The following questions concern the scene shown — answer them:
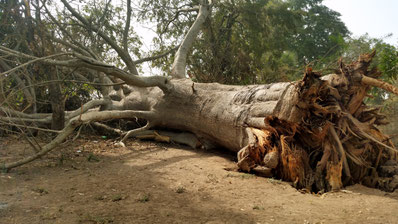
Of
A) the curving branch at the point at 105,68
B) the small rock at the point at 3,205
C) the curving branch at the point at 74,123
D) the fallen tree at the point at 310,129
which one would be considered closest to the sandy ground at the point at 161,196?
the small rock at the point at 3,205

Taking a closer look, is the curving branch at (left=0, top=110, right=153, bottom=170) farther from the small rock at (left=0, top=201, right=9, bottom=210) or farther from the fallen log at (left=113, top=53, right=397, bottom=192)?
the fallen log at (left=113, top=53, right=397, bottom=192)

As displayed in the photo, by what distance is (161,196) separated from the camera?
3.12 metres

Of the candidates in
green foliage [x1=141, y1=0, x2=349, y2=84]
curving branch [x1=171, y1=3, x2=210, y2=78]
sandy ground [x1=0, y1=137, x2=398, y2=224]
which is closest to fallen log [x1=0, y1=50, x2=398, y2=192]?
sandy ground [x1=0, y1=137, x2=398, y2=224]

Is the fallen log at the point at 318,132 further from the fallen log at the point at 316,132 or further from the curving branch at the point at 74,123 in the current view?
the curving branch at the point at 74,123

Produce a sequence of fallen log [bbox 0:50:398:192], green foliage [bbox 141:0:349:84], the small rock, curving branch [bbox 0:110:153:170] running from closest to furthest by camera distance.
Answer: the small rock
fallen log [bbox 0:50:398:192]
curving branch [bbox 0:110:153:170]
green foliage [bbox 141:0:349:84]

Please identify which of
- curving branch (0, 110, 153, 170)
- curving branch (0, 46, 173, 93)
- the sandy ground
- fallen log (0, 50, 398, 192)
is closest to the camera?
the sandy ground

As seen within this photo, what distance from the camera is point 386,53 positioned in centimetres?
852

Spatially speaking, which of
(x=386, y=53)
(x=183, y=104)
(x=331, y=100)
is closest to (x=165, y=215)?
(x=331, y=100)

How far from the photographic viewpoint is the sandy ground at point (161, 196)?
260cm

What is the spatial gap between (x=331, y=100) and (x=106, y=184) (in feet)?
9.40

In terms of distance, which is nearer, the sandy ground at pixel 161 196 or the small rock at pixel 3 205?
the sandy ground at pixel 161 196

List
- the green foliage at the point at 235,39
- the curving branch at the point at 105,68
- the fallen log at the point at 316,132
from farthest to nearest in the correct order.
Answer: the green foliage at the point at 235,39 → the curving branch at the point at 105,68 → the fallen log at the point at 316,132

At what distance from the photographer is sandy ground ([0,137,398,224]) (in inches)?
103

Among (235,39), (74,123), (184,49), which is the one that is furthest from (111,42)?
(235,39)
